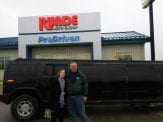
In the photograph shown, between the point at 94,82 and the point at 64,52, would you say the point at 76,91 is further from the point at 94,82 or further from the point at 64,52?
the point at 64,52

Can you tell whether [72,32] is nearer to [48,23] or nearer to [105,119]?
[48,23]

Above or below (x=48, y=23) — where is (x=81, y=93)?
below

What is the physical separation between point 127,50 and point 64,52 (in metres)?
4.78

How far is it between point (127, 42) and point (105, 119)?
14.8 metres

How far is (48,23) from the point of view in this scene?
23.8 metres

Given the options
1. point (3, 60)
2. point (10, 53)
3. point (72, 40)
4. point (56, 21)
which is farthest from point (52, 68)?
point (3, 60)

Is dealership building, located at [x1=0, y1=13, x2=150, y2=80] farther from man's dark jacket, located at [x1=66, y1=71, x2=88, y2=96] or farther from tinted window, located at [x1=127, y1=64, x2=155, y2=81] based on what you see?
man's dark jacket, located at [x1=66, y1=71, x2=88, y2=96]

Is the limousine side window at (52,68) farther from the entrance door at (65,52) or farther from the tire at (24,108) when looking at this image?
the entrance door at (65,52)

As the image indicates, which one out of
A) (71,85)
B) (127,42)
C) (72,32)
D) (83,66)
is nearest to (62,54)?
(72,32)

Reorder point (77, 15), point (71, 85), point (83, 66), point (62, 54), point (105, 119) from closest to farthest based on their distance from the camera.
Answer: point (71, 85), point (105, 119), point (83, 66), point (77, 15), point (62, 54)

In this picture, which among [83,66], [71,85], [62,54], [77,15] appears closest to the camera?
[71,85]

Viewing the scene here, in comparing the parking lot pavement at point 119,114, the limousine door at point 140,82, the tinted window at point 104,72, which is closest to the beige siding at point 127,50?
the parking lot pavement at point 119,114

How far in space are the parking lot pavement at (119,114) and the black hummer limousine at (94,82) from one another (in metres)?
0.47

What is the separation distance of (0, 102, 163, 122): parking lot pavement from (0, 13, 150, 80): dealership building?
36.8 ft
